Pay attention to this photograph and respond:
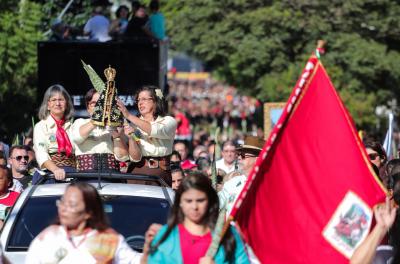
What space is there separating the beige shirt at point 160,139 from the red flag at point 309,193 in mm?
3259

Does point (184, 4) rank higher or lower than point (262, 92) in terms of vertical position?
higher

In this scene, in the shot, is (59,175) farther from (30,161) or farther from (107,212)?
(30,161)

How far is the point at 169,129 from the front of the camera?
11.2 meters

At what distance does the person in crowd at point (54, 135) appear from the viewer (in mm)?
11430

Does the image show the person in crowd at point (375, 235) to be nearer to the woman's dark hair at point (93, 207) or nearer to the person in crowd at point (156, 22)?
the woman's dark hair at point (93, 207)

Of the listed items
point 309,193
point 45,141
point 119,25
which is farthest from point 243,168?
point 119,25

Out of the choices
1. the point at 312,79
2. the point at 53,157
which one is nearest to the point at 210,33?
the point at 53,157

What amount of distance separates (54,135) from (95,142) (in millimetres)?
488

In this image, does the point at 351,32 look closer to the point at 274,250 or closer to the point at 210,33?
the point at 210,33

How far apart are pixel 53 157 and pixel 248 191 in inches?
156

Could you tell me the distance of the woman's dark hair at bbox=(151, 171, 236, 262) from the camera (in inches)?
301

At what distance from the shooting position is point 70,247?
24.9 ft

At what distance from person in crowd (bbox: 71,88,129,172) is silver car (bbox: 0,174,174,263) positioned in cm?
109

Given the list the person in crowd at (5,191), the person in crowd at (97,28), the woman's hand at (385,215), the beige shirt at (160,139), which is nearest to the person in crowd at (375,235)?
the woman's hand at (385,215)
